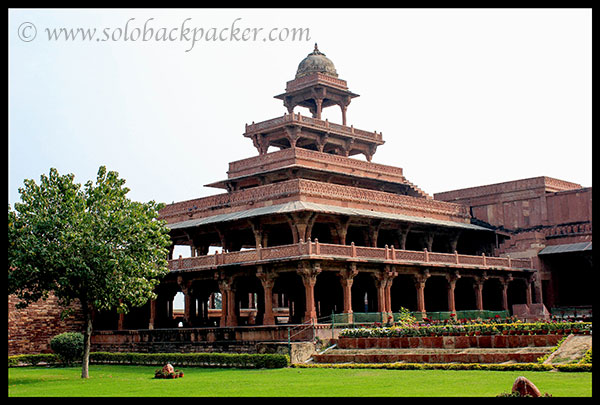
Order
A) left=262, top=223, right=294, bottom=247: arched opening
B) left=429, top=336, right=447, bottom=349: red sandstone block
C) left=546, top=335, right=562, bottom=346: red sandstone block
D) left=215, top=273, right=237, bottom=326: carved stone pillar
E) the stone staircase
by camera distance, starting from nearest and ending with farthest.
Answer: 1. the stone staircase
2. left=546, top=335, right=562, bottom=346: red sandstone block
3. left=429, top=336, right=447, bottom=349: red sandstone block
4. left=215, top=273, right=237, bottom=326: carved stone pillar
5. left=262, top=223, right=294, bottom=247: arched opening

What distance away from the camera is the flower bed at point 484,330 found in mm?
28469

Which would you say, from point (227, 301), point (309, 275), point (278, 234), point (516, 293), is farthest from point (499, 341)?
point (516, 293)

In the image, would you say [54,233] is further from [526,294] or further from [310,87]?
[526,294]

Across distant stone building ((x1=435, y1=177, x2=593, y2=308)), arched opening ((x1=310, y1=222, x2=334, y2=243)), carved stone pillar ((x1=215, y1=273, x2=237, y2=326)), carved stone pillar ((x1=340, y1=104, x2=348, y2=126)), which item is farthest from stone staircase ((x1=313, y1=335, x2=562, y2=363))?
carved stone pillar ((x1=340, y1=104, x2=348, y2=126))

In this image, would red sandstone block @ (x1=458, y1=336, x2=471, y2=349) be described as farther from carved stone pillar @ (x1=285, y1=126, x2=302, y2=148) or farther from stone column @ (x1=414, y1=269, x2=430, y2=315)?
carved stone pillar @ (x1=285, y1=126, x2=302, y2=148)

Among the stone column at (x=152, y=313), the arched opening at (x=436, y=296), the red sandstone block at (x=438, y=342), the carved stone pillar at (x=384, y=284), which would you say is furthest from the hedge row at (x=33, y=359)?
the arched opening at (x=436, y=296)

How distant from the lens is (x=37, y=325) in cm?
4575

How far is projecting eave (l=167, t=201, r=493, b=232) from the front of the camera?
40.4m

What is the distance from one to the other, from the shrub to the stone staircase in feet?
50.0

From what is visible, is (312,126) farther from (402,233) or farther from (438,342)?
(438,342)

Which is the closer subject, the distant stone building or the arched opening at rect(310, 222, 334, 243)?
the arched opening at rect(310, 222, 334, 243)

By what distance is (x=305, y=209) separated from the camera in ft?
130

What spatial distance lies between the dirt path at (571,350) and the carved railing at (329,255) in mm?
14384

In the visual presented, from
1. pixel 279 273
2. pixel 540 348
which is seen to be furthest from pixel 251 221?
pixel 540 348
